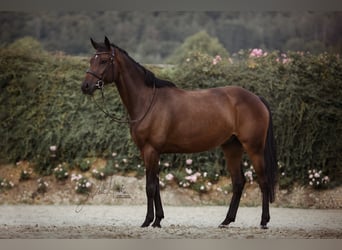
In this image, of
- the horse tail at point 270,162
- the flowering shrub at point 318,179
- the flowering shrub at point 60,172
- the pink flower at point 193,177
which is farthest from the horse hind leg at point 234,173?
the flowering shrub at point 60,172

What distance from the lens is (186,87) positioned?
8531 mm

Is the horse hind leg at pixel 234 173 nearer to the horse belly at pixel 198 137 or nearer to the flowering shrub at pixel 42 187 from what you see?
the horse belly at pixel 198 137

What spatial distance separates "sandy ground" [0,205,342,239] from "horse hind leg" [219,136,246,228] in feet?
0.48

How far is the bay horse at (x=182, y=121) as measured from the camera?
6.25 metres

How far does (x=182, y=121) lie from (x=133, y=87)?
0.61 metres

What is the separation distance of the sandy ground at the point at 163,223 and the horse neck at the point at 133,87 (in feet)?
4.05

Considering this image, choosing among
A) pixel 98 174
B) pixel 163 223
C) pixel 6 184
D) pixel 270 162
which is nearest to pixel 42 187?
pixel 6 184

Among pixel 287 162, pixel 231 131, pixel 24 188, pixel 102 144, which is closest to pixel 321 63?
pixel 287 162

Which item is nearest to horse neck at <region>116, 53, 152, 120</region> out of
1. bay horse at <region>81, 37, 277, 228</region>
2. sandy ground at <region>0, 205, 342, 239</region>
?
bay horse at <region>81, 37, 277, 228</region>

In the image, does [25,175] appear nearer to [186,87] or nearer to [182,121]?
[186,87]

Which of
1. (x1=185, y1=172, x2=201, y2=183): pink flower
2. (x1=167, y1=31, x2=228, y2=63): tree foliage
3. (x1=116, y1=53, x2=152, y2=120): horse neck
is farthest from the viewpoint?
(x1=167, y1=31, x2=228, y2=63): tree foliage

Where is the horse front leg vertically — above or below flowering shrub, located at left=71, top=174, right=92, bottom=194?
above

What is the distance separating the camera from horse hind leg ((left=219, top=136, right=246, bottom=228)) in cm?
664

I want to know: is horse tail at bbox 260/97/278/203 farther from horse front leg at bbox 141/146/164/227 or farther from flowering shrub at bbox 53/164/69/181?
flowering shrub at bbox 53/164/69/181
